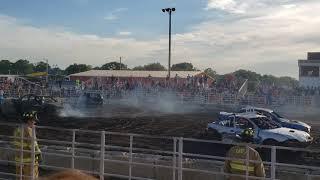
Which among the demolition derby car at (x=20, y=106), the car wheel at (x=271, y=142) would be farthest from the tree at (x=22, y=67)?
the car wheel at (x=271, y=142)

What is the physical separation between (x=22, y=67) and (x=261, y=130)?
405ft

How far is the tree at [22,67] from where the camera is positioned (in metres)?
135

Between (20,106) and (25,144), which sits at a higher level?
(25,144)

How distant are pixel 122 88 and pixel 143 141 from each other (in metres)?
29.2

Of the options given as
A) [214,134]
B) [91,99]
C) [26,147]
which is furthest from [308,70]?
[26,147]

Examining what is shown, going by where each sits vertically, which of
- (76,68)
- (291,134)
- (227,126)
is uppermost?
(76,68)

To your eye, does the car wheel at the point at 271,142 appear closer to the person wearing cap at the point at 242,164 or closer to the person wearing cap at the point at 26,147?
the person wearing cap at the point at 26,147

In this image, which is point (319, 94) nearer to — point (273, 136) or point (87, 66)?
point (273, 136)

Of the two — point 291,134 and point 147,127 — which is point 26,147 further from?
point 147,127

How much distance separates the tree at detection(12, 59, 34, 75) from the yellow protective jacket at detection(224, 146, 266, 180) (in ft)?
431

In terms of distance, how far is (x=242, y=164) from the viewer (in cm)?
742

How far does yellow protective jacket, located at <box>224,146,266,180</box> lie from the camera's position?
729 centimetres

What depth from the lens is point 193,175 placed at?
1239 centimetres

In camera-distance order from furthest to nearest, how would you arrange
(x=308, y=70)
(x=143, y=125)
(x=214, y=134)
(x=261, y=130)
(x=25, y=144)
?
(x=308, y=70), (x=143, y=125), (x=214, y=134), (x=261, y=130), (x=25, y=144)
